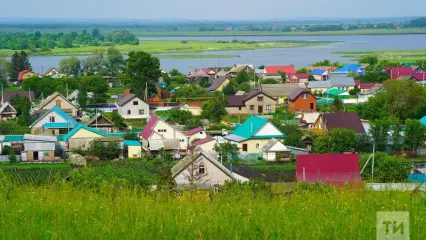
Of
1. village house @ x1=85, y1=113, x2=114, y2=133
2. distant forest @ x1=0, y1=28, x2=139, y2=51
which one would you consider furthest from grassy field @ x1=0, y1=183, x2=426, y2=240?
distant forest @ x1=0, y1=28, x2=139, y2=51

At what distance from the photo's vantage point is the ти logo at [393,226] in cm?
171

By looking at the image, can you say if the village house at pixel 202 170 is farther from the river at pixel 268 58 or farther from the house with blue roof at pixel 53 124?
the river at pixel 268 58

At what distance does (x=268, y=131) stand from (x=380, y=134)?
1173 millimetres

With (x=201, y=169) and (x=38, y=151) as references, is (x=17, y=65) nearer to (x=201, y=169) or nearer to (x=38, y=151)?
(x=38, y=151)

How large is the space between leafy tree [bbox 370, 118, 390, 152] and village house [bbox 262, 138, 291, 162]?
3.08ft

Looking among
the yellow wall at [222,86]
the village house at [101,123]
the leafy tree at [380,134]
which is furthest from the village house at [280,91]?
the leafy tree at [380,134]

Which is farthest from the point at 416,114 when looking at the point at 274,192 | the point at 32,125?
the point at 274,192

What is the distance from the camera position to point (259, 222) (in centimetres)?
184

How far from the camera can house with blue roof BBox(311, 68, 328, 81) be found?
15.9 meters

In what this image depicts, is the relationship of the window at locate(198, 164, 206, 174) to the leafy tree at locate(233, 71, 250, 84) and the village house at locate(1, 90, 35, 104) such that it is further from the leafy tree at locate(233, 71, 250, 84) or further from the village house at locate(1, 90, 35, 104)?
the leafy tree at locate(233, 71, 250, 84)

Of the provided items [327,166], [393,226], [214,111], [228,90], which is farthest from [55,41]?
[393,226]

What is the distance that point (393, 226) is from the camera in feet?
5.81

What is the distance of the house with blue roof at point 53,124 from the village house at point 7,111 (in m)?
1.23

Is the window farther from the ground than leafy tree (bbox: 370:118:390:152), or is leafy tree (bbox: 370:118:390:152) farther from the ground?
the window
